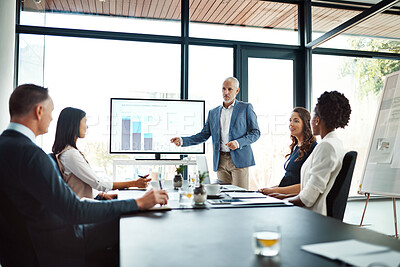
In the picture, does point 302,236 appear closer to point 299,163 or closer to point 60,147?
point 299,163

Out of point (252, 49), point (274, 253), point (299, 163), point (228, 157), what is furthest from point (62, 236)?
point (252, 49)

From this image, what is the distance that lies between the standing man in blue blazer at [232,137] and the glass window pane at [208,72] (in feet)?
2.90

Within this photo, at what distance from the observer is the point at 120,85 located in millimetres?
4797

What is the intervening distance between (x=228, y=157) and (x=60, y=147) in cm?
189

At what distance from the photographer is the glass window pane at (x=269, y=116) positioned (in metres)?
5.16

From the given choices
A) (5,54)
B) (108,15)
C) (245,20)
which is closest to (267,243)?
(5,54)

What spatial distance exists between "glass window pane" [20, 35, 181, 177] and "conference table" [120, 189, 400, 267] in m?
3.28

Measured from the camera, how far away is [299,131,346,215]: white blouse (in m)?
2.01

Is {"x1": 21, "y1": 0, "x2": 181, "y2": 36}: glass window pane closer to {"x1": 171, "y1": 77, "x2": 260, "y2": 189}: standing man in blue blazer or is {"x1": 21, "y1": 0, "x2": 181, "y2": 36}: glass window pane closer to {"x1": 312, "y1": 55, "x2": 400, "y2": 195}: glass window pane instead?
{"x1": 171, "y1": 77, "x2": 260, "y2": 189}: standing man in blue blazer

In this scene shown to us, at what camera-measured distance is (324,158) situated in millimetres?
2029

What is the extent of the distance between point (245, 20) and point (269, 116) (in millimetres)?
1440

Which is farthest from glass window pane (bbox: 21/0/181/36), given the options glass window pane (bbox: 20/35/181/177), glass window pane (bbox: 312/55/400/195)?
glass window pane (bbox: 312/55/400/195)

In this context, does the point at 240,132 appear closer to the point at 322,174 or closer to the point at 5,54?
the point at 322,174

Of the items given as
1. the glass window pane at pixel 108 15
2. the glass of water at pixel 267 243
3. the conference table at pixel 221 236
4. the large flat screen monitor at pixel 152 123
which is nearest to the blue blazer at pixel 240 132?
the large flat screen monitor at pixel 152 123
